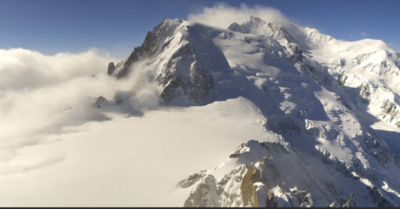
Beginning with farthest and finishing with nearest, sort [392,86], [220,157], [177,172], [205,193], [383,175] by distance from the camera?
[392,86] < [383,175] < [220,157] < [177,172] < [205,193]

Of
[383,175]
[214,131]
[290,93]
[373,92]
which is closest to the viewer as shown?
[214,131]

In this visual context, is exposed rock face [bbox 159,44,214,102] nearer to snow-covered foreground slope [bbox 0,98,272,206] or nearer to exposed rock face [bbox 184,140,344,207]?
snow-covered foreground slope [bbox 0,98,272,206]

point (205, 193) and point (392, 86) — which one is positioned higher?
point (392, 86)

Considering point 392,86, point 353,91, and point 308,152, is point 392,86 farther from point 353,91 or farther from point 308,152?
point 308,152

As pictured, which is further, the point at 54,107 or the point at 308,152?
the point at 54,107

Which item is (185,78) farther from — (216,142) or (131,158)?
(131,158)

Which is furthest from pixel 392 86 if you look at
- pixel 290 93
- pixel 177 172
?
pixel 177 172

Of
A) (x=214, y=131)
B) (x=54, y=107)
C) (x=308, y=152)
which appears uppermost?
(x=54, y=107)
